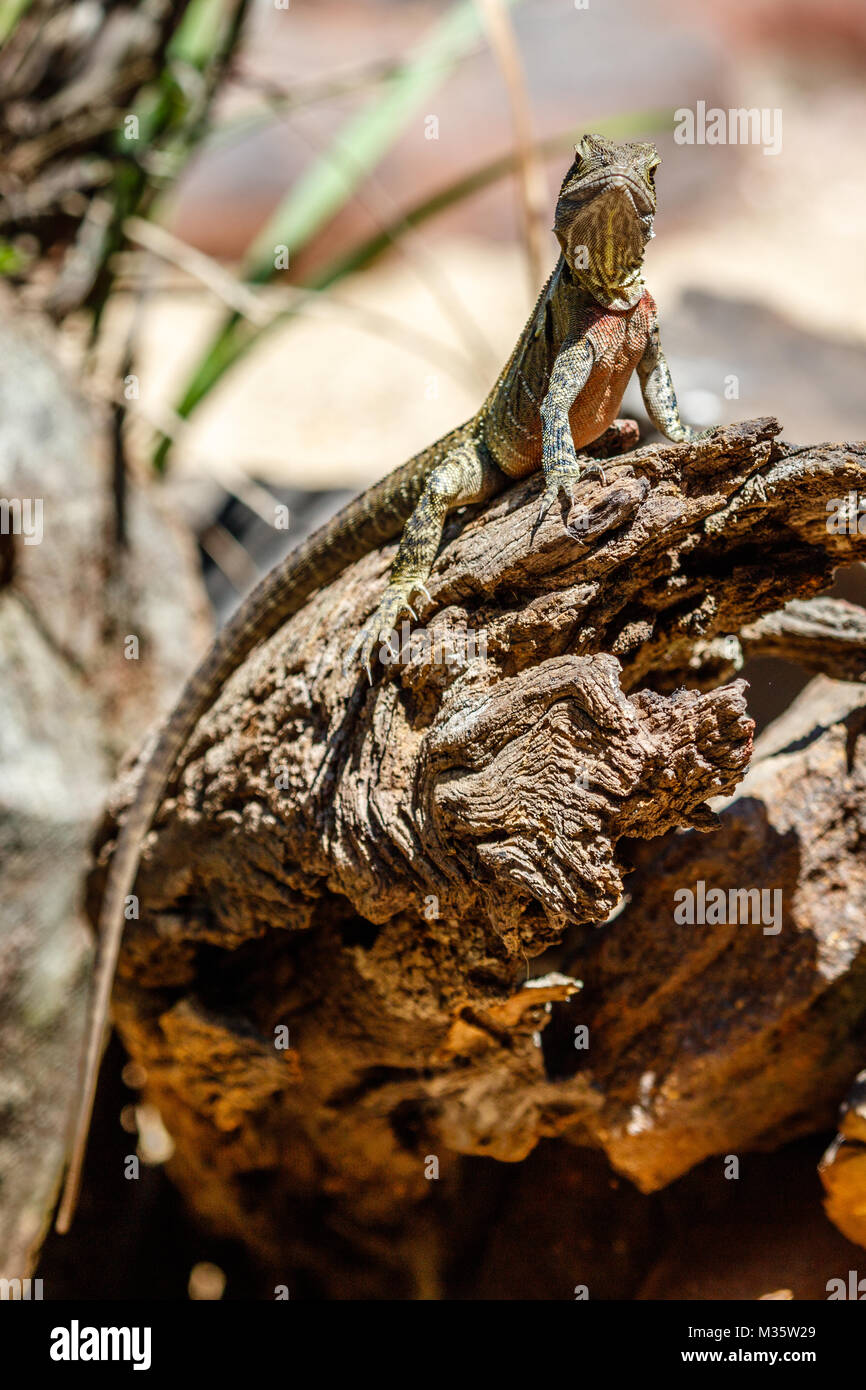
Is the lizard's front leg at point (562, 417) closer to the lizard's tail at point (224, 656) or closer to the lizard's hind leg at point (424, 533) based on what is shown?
the lizard's hind leg at point (424, 533)

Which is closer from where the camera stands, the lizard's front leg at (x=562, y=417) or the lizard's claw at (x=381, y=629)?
the lizard's front leg at (x=562, y=417)

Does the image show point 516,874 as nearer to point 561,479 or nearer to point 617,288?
point 561,479

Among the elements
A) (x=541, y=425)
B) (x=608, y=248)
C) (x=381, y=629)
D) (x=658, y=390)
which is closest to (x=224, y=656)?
(x=381, y=629)

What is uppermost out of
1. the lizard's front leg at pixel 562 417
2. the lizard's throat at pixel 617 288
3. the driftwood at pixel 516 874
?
the lizard's throat at pixel 617 288

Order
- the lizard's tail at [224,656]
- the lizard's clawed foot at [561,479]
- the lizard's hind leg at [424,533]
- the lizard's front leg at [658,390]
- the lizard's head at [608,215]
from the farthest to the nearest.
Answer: the lizard's tail at [224,656], the lizard's front leg at [658,390], the lizard's hind leg at [424,533], the lizard's head at [608,215], the lizard's clawed foot at [561,479]

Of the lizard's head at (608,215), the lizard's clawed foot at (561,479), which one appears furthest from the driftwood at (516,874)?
the lizard's head at (608,215)

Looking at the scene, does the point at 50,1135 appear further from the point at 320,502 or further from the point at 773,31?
the point at 773,31
